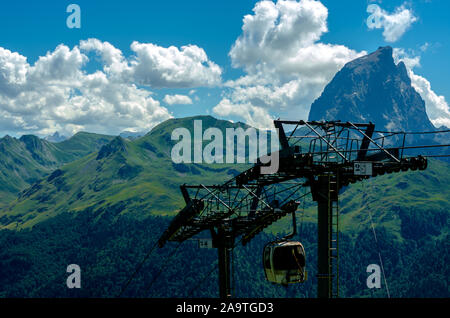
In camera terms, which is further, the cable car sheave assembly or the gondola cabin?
the gondola cabin

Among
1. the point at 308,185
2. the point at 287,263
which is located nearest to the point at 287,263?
the point at 287,263

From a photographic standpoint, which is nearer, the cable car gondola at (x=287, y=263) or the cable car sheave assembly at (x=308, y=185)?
the cable car sheave assembly at (x=308, y=185)

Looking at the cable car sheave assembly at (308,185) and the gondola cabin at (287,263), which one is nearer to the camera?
the cable car sheave assembly at (308,185)

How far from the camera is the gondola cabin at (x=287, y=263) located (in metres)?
31.2

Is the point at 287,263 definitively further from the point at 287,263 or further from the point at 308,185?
the point at 308,185

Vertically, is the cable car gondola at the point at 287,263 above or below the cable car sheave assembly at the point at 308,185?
below

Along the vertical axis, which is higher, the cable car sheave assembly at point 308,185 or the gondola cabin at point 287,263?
the cable car sheave assembly at point 308,185

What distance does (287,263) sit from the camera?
3128 centimetres

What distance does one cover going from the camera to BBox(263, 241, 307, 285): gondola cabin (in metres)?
31.2
